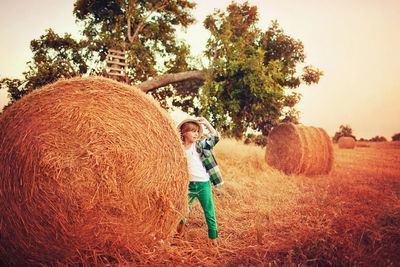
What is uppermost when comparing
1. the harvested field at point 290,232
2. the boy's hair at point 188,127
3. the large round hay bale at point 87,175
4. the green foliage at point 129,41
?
the green foliage at point 129,41

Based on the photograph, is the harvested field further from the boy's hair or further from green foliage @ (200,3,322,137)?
green foliage @ (200,3,322,137)

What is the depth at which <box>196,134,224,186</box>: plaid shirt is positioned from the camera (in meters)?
3.38

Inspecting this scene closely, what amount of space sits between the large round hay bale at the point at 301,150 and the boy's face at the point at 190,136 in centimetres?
666

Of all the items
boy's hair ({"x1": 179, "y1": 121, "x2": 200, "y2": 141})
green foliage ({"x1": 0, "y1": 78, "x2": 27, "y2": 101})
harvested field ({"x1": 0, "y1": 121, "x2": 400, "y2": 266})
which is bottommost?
harvested field ({"x1": 0, "y1": 121, "x2": 400, "y2": 266})

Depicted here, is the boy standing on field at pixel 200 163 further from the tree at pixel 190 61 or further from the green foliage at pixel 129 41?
the green foliage at pixel 129 41

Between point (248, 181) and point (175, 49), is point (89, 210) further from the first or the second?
point (175, 49)

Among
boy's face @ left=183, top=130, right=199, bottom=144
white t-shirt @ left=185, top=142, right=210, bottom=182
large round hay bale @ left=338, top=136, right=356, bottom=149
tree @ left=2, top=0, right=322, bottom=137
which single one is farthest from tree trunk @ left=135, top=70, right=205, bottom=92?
large round hay bale @ left=338, top=136, right=356, bottom=149

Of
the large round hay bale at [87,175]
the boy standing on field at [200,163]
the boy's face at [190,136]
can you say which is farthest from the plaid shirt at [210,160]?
the large round hay bale at [87,175]

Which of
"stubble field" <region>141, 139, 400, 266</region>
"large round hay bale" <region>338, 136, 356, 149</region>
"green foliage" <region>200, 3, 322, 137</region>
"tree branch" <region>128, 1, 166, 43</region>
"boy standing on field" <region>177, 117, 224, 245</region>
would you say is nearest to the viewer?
"stubble field" <region>141, 139, 400, 266</region>

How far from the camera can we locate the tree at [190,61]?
8.73 m

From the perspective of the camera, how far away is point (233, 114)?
366 inches

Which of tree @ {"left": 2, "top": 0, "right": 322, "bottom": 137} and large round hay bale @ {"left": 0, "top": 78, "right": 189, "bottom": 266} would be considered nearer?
large round hay bale @ {"left": 0, "top": 78, "right": 189, "bottom": 266}

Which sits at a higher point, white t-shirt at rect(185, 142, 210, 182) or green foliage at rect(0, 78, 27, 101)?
green foliage at rect(0, 78, 27, 101)

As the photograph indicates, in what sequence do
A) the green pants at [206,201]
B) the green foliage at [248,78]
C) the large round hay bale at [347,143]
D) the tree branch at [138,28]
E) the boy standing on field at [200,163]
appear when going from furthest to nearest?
the large round hay bale at [347,143] < the tree branch at [138,28] < the green foliage at [248,78] < the boy standing on field at [200,163] < the green pants at [206,201]
